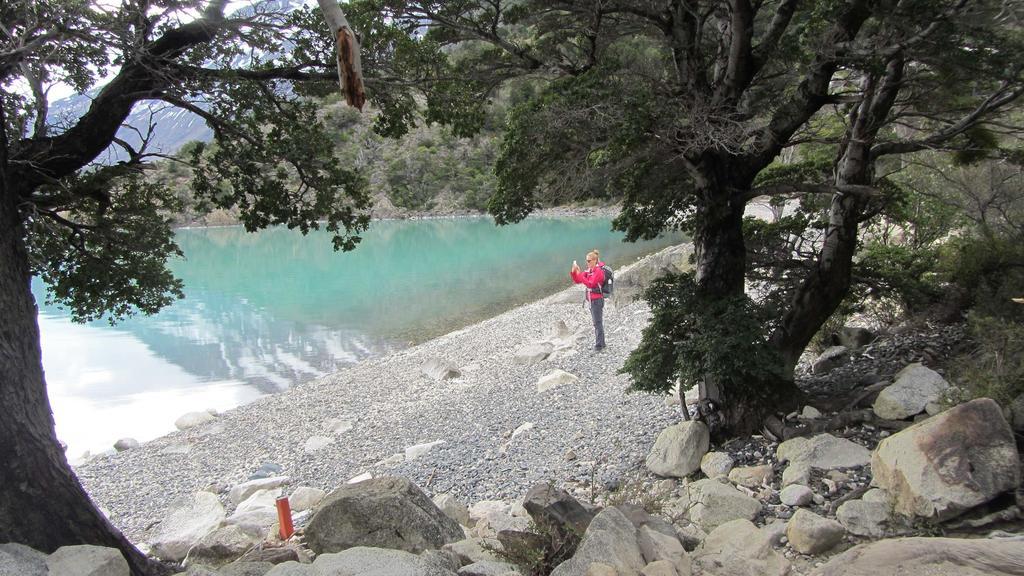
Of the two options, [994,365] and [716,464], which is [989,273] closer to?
[994,365]

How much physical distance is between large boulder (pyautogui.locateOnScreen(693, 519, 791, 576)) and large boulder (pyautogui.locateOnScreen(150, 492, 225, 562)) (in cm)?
523

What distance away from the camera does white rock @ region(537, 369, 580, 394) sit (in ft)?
38.9

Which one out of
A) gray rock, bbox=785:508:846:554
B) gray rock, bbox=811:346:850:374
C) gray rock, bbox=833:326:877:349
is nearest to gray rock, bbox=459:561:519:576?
gray rock, bbox=785:508:846:554

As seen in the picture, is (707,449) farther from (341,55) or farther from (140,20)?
(140,20)

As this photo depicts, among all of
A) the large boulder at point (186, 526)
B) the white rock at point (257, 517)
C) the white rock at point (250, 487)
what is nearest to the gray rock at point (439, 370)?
the white rock at point (250, 487)

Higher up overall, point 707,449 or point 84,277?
point 84,277

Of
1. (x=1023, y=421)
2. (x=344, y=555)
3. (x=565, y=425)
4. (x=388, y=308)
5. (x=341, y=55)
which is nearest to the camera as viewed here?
(x=341, y=55)

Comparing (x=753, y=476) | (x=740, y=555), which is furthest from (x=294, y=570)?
(x=753, y=476)

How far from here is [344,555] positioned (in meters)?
4.04

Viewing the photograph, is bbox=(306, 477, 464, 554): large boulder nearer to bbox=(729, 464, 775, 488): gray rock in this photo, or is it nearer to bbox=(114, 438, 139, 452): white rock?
bbox=(729, 464, 775, 488): gray rock

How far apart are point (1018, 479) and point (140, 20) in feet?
24.3

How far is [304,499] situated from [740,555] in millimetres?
5927

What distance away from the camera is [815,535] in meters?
4.71

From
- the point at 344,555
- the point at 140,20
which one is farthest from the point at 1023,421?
the point at 140,20
